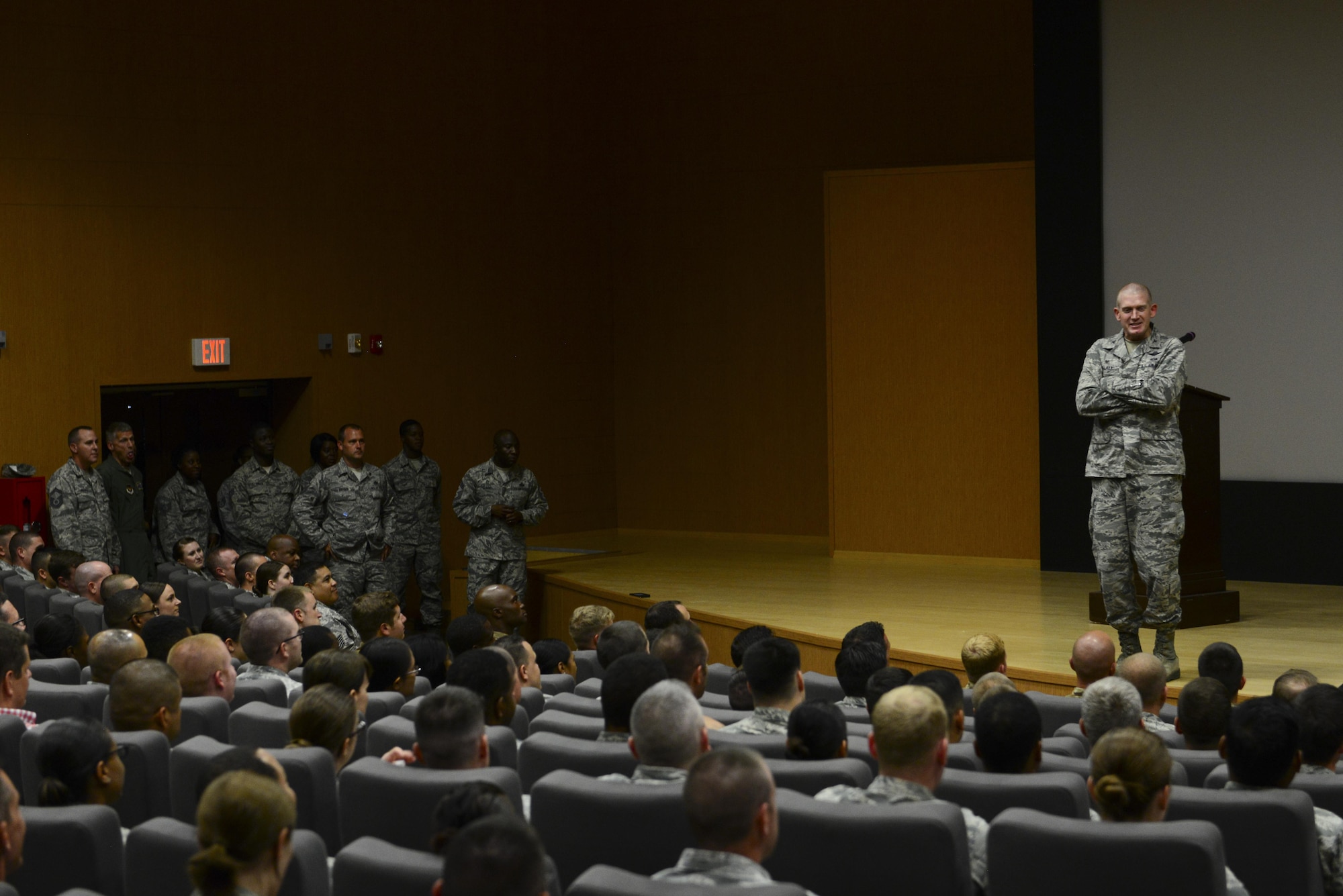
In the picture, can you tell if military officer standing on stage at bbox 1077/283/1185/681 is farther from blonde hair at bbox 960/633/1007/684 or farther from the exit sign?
the exit sign

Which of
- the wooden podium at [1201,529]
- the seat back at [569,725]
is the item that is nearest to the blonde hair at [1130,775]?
the seat back at [569,725]

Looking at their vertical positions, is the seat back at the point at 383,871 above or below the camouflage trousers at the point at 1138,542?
below

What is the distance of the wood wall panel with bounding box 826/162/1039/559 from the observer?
965cm

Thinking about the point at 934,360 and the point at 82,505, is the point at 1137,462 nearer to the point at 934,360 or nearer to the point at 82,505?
the point at 934,360

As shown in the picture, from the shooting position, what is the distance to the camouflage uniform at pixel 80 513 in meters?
8.31

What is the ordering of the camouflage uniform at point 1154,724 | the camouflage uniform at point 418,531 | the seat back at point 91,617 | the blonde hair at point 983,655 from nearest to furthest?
1. the camouflage uniform at point 1154,724
2. the blonde hair at point 983,655
3. the seat back at point 91,617
4. the camouflage uniform at point 418,531

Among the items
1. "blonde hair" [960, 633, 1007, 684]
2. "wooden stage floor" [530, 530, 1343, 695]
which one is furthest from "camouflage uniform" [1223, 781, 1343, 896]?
"wooden stage floor" [530, 530, 1343, 695]

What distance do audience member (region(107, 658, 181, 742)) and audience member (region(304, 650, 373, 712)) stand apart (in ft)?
1.15

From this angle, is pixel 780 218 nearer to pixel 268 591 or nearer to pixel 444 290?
pixel 444 290

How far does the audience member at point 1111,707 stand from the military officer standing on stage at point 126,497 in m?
6.69

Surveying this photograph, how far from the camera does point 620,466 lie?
12727mm

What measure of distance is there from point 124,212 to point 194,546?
8.49 ft

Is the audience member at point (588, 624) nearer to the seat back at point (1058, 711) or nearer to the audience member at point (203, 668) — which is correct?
the audience member at point (203, 668)

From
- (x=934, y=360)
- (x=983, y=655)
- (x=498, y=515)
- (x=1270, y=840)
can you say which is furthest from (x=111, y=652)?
(x=934, y=360)
